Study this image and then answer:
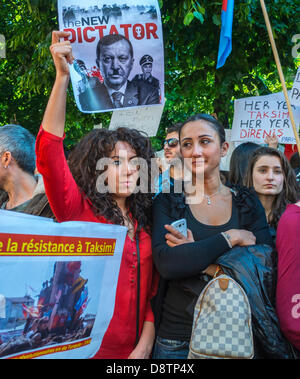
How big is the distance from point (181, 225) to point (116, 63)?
1193mm

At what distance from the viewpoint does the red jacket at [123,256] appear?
1.66 meters

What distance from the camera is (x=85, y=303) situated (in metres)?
1.59

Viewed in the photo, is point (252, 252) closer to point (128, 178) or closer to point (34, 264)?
point (128, 178)

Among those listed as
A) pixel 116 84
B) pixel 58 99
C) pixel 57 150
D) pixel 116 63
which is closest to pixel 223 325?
pixel 57 150

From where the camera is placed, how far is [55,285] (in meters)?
1.48

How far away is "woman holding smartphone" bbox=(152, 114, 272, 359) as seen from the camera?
1.80 m

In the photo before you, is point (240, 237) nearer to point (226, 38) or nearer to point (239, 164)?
point (226, 38)

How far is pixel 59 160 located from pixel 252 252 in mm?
890

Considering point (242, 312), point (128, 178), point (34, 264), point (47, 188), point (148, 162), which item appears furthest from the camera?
point (148, 162)

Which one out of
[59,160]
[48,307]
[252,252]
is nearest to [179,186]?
[252,252]

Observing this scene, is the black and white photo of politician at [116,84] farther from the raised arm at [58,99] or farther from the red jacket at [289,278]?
the red jacket at [289,278]

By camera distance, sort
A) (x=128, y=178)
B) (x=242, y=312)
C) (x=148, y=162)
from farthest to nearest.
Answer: (x=148, y=162) < (x=128, y=178) < (x=242, y=312)

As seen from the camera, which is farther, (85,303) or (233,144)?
(233,144)

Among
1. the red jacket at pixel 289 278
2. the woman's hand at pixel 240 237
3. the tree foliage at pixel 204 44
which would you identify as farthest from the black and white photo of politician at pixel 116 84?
the tree foliage at pixel 204 44
